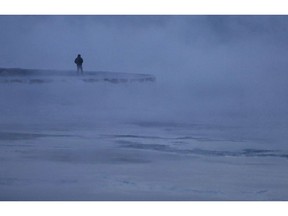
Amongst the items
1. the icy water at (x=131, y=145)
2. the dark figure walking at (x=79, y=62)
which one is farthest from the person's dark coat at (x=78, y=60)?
the icy water at (x=131, y=145)

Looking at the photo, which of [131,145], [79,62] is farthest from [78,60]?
[131,145]

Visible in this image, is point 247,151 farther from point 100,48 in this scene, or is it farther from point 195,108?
point 100,48

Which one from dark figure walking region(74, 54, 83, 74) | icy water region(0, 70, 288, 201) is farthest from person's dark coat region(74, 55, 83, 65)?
icy water region(0, 70, 288, 201)

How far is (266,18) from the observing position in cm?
478

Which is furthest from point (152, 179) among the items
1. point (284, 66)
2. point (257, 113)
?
point (284, 66)

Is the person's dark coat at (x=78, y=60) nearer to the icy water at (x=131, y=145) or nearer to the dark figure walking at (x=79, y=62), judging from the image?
the dark figure walking at (x=79, y=62)

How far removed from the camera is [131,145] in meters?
4.87

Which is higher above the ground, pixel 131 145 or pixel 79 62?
pixel 79 62

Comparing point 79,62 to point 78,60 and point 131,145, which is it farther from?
point 131,145

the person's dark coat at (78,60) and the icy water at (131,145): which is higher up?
the person's dark coat at (78,60)

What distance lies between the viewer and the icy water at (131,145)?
4812mm

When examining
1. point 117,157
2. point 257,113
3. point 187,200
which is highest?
point 257,113

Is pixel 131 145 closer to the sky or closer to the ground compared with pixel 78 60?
closer to the ground
